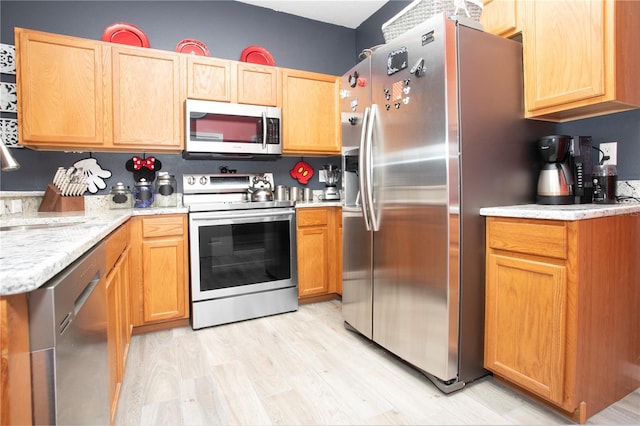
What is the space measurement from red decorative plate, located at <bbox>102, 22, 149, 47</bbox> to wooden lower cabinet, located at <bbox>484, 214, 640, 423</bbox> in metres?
2.88

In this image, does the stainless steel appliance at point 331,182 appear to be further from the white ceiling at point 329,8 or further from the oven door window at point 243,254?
the white ceiling at point 329,8

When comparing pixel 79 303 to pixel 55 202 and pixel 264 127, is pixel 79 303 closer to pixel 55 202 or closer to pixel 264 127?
pixel 55 202

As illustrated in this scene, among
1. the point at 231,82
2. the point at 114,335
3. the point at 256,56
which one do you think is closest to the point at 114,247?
the point at 114,335

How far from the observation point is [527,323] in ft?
5.04

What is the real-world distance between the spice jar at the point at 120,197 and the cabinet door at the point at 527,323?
2627mm

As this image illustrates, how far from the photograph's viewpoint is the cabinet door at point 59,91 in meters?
2.29

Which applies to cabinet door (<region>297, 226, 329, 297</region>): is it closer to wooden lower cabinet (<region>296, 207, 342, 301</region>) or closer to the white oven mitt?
wooden lower cabinet (<region>296, 207, 342, 301</region>)

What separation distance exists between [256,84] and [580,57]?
7.39 feet

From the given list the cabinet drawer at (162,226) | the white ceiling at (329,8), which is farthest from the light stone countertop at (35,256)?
the white ceiling at (329,8)

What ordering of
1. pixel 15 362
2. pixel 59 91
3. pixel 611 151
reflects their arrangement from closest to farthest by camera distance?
pixel 15 362
pixel 611 151
pixel 59 91

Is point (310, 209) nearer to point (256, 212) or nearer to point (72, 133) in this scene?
point (256, 212)

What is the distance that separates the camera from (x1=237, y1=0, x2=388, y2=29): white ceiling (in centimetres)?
326

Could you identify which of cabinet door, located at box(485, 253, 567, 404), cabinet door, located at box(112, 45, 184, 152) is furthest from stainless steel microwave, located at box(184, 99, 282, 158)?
cabinet door, located at box(485, 253, 567, 404)

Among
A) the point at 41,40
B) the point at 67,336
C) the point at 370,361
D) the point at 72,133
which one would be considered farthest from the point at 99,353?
the point at 41,40
